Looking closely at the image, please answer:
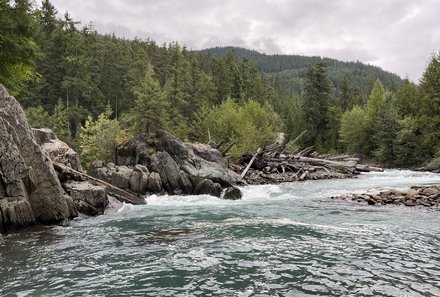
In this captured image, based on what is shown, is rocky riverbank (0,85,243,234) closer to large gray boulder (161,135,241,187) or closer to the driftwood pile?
large gray boulder (161,135,241,187)

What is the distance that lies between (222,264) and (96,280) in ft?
10.2

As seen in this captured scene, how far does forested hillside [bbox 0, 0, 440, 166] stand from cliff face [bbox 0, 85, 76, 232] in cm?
1021

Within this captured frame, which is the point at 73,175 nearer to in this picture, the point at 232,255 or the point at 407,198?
the point at 232,255

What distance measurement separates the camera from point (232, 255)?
35.1 ft

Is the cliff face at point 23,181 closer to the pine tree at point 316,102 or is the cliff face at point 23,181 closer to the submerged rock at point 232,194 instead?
the submerged rock at point 232,194

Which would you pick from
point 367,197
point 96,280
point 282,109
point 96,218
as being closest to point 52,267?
point 96,280

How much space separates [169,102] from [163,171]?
33648 millimetres

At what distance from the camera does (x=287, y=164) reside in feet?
136

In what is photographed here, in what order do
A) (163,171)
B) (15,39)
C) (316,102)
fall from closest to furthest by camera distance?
1. (15,39)
2. (163,171)
3. (316,102)

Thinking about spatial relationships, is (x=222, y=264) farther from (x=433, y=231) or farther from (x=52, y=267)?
(x=433, y=231)

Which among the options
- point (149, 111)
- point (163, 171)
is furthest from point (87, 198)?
point (149, 111)

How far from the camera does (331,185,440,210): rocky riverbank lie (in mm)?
19844

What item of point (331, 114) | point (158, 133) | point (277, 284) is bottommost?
point (277, 284)

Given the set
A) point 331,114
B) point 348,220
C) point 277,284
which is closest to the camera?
point 277,284
